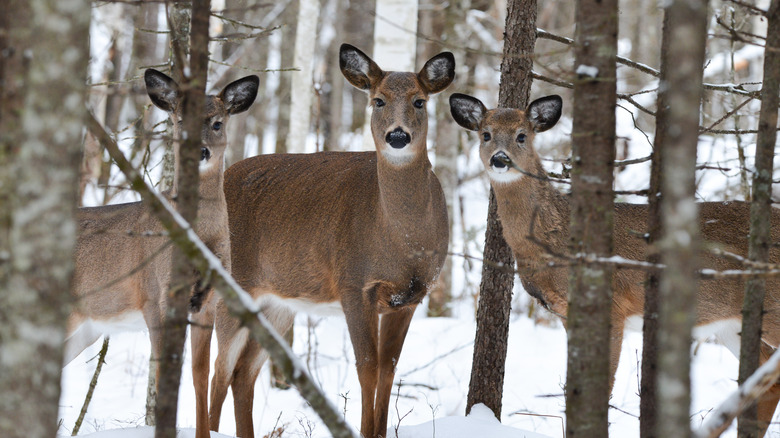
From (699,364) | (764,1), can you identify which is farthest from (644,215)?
(764,1)

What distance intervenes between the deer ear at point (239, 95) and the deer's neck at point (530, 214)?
1842 millimetres

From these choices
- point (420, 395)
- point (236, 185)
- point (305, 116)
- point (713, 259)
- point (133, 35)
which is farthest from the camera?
point (133, 35)

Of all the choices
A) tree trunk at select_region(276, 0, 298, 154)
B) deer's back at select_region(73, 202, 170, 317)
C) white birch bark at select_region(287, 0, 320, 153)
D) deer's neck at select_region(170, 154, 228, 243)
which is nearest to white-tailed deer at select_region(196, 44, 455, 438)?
deer's back at select_region(73, 202, 170, 317)

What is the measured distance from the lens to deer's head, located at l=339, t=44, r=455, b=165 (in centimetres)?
567

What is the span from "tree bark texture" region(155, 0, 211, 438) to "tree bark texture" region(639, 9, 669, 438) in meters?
1.89

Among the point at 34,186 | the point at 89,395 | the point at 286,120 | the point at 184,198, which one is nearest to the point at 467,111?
the point at 184,198

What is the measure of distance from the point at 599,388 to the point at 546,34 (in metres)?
3.31

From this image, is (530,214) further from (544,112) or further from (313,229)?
(313,229)

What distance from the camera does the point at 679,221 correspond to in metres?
2.40

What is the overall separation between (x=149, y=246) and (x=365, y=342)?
1.59m

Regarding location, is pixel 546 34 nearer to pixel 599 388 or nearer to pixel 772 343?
pixel 772 343

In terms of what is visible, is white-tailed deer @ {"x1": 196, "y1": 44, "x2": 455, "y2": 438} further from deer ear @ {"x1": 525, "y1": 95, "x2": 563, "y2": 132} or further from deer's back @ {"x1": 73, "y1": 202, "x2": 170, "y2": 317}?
deer's back @ {"x1": 73, "y1": 202, "x2": 170, "y2": 317}

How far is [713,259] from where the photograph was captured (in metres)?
5.57

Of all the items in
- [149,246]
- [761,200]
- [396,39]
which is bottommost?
Result: [149,246]
